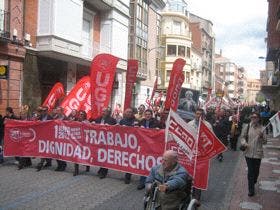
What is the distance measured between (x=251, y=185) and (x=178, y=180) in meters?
4.19

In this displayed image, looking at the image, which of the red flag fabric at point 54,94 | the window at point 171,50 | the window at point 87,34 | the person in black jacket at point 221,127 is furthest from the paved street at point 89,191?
the window at point 171,50

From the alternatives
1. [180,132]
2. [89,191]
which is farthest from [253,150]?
[89,191]

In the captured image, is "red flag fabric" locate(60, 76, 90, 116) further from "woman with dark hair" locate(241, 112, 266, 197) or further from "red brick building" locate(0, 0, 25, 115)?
"woman with dark hair" locate(241, 112, 266, 197)

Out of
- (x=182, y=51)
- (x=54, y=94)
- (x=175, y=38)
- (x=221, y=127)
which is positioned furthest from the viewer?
(x=182, y=51)

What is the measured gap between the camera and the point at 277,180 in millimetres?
11867

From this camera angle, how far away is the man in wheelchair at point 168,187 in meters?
6.00

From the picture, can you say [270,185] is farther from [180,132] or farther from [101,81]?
[101,81]

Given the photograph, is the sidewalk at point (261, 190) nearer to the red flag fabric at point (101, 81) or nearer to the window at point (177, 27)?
the red flag fabric at point (101, 81)

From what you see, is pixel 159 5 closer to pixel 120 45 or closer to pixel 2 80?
pixel 120 45

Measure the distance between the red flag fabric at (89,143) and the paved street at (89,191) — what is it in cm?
45

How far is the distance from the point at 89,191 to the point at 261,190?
390cm

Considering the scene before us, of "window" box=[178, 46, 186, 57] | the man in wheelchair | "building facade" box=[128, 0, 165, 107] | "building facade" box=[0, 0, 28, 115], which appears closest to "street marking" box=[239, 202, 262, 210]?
the man in wheelchair

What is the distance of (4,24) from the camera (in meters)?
18.6

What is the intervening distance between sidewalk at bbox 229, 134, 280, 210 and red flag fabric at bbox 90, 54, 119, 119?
411 cm
